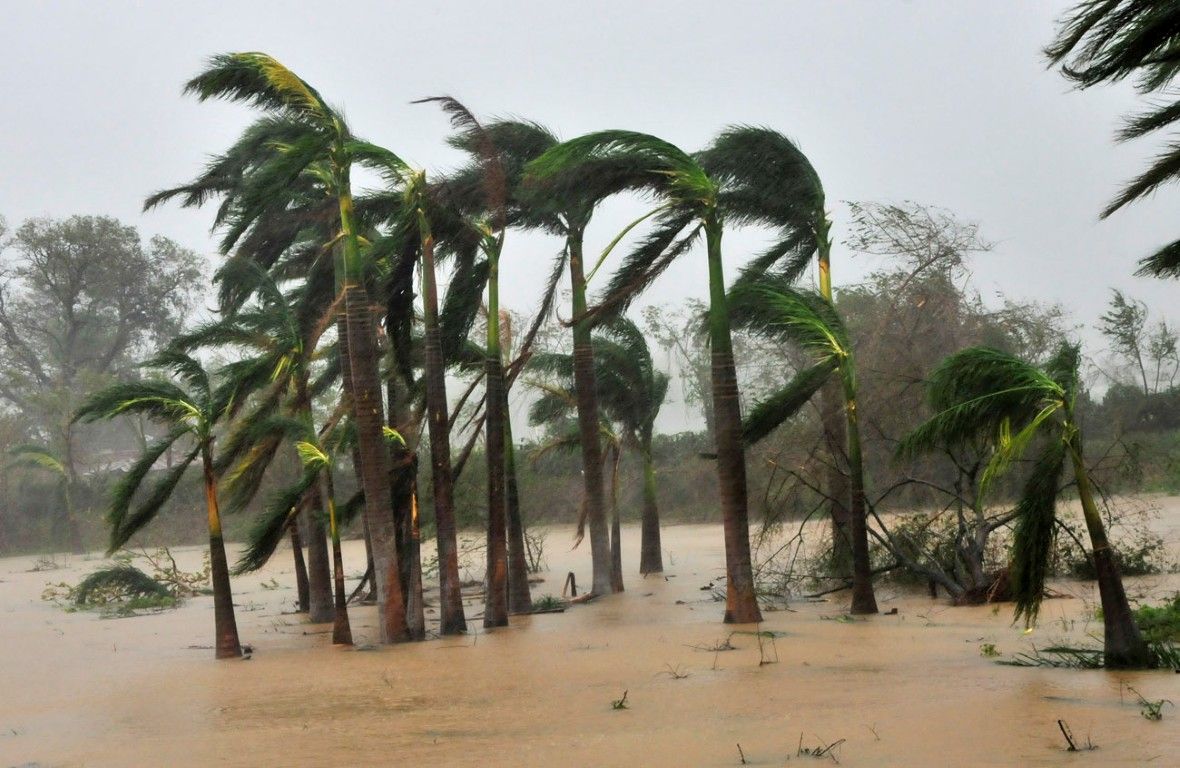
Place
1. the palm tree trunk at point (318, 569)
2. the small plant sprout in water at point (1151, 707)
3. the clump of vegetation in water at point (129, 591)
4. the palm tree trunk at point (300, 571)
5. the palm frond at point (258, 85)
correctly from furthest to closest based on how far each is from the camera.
A: the clump of vegetation in water at point (129, 591) < the palm tree trunk at point (300, 571) < the palm tree trunk at point (318, 569) < the palm frond at point (258, 85) < the small plant sprout in water at point (1151, 707)

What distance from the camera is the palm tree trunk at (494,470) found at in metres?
18.9

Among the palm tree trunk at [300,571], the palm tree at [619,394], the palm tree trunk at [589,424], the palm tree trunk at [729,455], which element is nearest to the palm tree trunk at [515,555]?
the palm tree trunk at [589,424]

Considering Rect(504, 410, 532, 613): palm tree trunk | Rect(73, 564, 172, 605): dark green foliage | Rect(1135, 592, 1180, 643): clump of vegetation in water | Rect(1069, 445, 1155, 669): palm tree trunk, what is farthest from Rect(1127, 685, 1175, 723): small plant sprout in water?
Rect(73, 564, 172, 605): dark green foliage

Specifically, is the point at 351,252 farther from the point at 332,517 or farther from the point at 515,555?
the point at 515,555

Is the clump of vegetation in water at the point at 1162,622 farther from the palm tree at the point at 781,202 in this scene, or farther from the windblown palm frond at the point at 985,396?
the palm tree at the point at 781,202

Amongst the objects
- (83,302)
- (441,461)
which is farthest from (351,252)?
(83,302)

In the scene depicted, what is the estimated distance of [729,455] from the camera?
54.6 ft

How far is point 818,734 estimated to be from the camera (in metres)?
9.31

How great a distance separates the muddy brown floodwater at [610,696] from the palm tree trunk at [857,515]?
1.22ft

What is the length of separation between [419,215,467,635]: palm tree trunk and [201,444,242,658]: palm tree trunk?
3.08 meters

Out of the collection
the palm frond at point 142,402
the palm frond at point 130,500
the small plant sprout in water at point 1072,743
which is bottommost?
the small plant sprout in water at point 1072,743

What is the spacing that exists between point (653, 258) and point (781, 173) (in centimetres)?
240

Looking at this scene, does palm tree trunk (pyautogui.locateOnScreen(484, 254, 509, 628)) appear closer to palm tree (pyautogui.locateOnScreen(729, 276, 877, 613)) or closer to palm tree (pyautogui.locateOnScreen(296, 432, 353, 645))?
palm tree (pyautogui.locateOnScreen(296, 432, 353, 645))

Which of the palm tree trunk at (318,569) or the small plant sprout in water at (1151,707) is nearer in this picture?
the small plant sprout in water at (1151,707)
